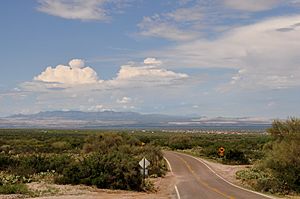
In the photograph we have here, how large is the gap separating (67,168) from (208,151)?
127ft

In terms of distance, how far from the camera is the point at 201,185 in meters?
34.9

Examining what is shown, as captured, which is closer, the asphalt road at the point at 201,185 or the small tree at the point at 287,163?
the asphalt road at the point at 201,185

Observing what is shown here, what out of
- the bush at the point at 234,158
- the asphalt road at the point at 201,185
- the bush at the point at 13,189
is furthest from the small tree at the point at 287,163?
the bush at the point at 234,158

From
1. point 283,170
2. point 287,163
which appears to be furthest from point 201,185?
point 287,163

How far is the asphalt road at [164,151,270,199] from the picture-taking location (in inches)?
1117

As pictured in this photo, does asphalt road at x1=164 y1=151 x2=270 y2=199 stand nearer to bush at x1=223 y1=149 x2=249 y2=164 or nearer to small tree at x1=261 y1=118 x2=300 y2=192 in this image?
small tree at x1=261 y1=118 x2=300 y2=192

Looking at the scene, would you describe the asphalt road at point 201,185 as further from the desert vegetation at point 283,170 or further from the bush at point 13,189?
the bush at point 13,189

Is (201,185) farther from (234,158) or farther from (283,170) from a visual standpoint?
(234,158)

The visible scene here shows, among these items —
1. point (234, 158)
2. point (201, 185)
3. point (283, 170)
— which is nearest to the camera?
point (283, 170)

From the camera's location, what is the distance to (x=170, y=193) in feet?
100

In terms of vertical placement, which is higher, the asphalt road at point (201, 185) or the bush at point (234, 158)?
the bush at point (234, 158)

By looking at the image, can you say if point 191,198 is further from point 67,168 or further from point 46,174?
point 46,174

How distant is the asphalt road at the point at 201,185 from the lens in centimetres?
2836

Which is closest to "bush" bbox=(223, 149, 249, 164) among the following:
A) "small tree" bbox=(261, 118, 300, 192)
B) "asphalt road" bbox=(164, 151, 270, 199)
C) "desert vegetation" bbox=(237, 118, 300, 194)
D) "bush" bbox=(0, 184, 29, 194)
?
"asphalt road" bbox=(164, 151, 270, 199)
